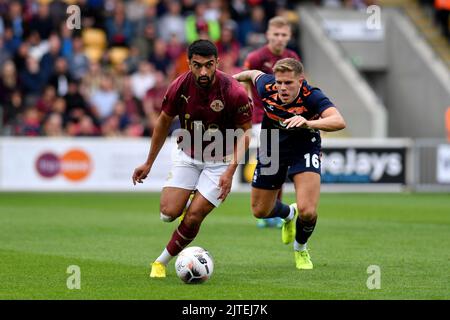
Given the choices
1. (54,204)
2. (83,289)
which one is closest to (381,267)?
(83,289)

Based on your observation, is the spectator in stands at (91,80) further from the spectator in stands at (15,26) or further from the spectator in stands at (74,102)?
the spectator in stands at (15,26)

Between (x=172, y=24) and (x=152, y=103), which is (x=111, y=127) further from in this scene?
(x=172, y=24)

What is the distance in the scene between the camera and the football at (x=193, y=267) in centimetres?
927

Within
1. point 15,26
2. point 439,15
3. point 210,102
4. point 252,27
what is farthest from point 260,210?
point 439,15

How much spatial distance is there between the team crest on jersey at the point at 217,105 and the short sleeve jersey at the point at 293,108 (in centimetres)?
96

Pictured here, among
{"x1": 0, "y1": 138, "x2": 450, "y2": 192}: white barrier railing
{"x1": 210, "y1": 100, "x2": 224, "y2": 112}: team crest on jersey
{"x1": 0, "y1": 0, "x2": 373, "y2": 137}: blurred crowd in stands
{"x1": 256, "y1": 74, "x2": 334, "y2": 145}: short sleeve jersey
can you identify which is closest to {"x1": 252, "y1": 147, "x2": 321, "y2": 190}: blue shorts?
{"x1": 256, "y1": 74, "x2": 334, "y2": 145}: short sleeve jersey

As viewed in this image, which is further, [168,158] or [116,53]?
[116,53]

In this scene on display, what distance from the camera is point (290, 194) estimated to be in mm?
22281

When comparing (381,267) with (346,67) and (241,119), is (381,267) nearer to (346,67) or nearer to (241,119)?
(241,119)

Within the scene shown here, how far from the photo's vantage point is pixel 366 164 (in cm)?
2367

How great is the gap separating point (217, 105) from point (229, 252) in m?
2.64

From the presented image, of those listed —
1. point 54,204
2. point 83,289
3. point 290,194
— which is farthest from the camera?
point 290,194

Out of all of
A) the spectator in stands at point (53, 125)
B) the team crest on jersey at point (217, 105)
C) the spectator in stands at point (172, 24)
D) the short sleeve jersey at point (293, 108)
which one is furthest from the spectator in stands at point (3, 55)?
the team crest on jersey at point (217, 105)

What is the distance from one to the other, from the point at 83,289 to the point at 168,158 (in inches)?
539
